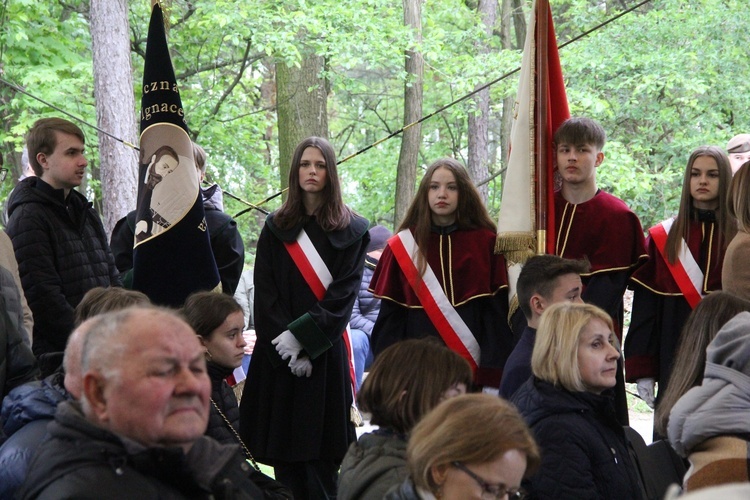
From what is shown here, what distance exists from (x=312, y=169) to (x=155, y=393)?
3602 mm

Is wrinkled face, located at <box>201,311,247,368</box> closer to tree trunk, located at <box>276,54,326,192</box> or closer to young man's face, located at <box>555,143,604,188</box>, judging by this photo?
young man's face, located at <box>555,143,604,188</box>

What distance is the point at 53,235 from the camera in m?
5.44

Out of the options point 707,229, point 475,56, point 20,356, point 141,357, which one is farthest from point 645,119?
point 141,357

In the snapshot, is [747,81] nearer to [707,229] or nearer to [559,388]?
[707,229]

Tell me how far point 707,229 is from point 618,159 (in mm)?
7729

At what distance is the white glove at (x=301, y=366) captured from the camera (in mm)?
5734

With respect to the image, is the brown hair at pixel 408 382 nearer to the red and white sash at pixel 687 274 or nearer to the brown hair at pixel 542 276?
the brown hair at pixel 542 276

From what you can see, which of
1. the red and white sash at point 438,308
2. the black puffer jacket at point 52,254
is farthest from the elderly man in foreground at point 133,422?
the red and white sash at point 438,308

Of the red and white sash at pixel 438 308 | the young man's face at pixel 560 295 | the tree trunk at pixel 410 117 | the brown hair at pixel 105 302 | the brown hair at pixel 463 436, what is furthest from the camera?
the tree trunk at pixel 410 117

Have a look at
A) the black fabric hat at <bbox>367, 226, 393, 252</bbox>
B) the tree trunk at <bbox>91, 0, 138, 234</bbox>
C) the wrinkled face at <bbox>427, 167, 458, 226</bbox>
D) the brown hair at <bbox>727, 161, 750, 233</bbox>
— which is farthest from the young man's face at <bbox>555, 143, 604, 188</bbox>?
the tree trunk at <bbox>91, 0, 138, 234</bbox>

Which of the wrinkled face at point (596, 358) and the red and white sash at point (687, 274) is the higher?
the red and white sash at point (687, 274)

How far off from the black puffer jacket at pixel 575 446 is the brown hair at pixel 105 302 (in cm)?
152

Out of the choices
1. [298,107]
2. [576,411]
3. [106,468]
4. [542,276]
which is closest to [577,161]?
[542,276]

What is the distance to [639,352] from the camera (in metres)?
5.72
